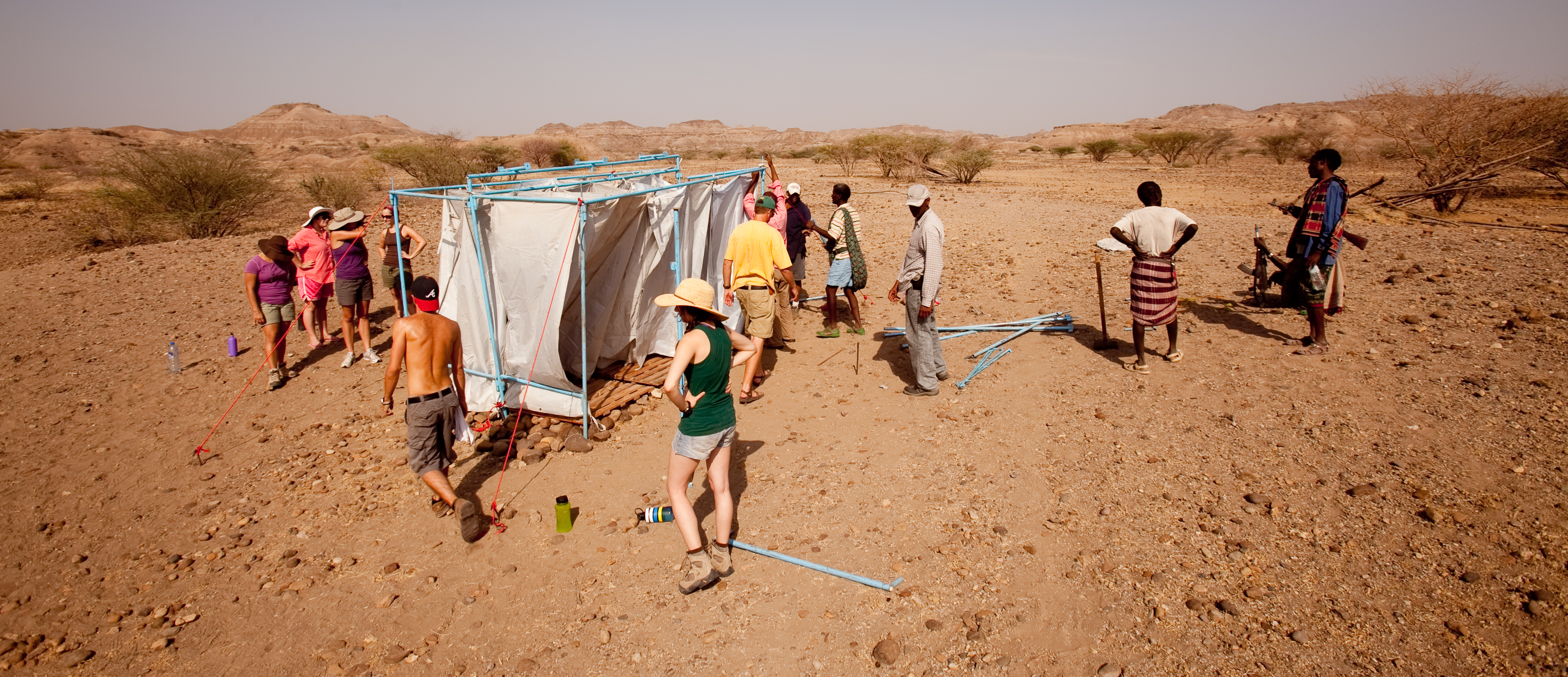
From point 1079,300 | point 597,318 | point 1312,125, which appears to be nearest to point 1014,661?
point 597,318

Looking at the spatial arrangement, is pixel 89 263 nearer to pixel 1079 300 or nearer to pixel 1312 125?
pixel 1079 300

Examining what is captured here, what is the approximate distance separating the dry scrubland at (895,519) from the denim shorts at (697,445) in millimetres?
711

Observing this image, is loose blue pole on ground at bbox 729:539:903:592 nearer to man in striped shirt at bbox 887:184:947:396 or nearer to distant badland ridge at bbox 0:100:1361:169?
man in striped shirt at bbox 887:184:947:396

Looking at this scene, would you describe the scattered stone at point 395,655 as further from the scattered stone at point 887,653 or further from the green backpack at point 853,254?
the green backpack at point 853,254

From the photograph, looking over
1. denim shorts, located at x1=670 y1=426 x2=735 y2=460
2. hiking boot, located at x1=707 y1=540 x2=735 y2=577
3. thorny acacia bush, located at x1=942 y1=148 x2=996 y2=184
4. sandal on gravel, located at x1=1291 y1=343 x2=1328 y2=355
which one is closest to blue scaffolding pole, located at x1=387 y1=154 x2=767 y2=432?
denim shorts, located at x1=670 y1=426 x2=735 y2=460

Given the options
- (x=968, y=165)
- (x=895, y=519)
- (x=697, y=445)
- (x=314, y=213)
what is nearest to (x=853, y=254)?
(x=895, y=519)

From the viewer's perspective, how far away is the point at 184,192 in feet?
Answer: 43.5

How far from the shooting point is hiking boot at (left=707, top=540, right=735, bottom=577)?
12.1 ft

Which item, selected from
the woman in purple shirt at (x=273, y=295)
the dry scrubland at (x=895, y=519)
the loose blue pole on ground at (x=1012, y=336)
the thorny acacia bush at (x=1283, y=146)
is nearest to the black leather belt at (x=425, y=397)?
the dry scrubland at (x=895, y=519)

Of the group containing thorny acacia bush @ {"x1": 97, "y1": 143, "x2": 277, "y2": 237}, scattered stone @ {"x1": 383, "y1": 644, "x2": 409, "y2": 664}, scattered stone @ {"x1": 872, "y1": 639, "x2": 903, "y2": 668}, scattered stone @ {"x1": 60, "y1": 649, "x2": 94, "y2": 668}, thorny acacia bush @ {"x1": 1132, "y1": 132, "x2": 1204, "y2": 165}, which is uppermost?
thorny acacia bush @ {"x1": 1132, "y1": 132, "x2": 1204, "y2": 165}

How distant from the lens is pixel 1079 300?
840 cm

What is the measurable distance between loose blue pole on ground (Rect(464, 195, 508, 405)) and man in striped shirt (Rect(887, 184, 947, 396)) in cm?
304

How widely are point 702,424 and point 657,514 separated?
0.91 meters

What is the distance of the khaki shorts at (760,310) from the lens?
19.7 ft
